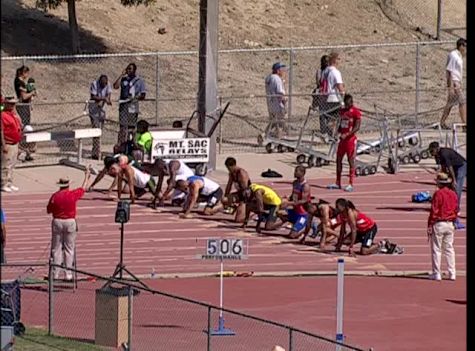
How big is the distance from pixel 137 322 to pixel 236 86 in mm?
20949

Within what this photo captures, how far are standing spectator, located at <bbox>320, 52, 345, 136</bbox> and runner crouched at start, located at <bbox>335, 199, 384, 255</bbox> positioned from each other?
24.6 feet

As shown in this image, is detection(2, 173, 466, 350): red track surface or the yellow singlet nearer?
detection(2, 173, 466, 350): red track surface

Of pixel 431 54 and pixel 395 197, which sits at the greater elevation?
pixel 431 54

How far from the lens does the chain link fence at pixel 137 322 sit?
18.8 meters

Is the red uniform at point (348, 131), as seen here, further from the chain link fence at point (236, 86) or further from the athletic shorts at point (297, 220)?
the athletic shorts at point (297, 220)

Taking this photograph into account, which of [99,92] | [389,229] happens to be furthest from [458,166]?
[99,92]

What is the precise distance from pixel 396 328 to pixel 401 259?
4.32 meters

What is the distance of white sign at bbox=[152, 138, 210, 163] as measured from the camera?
2939 centimetres

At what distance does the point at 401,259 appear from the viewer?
24906 millimetres

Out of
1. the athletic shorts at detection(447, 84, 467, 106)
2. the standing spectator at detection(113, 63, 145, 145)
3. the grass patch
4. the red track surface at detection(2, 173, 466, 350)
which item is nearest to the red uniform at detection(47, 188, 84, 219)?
the red track surface at detection(2, 173, 466, 350)

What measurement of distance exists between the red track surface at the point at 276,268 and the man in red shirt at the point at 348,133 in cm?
55

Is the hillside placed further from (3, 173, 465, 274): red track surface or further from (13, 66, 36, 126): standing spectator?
(3, 173, 465, 274): red track surface

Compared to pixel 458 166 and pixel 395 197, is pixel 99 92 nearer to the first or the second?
pixel 395 197

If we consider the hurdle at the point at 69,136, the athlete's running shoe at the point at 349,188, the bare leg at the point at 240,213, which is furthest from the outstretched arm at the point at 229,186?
the hurdle at the point at 69,136
